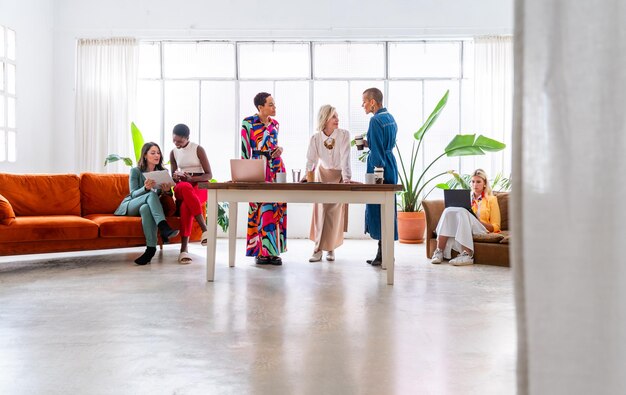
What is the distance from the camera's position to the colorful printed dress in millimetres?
4984

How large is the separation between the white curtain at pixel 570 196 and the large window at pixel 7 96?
7047 millimetres

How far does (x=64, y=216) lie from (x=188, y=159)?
48.2 inches

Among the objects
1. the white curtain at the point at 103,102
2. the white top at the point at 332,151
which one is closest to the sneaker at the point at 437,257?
the white top at the point at 332,151

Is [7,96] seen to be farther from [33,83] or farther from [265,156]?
[265,156]

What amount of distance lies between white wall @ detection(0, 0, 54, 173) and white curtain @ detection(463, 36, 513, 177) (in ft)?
18.1

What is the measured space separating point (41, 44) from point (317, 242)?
15.5 feet

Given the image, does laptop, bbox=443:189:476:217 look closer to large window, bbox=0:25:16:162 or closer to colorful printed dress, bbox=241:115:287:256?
colorful printed dress, bbox=241:115:287:256

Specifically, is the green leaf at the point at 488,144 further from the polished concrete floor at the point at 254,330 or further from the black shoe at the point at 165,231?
the black shoe at the point at 165,231

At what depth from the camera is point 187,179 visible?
5477 millimetres

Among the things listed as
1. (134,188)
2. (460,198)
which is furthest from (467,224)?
(134,188)

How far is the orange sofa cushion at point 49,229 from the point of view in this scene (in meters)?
4.60

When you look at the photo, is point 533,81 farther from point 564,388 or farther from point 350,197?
point 350,197

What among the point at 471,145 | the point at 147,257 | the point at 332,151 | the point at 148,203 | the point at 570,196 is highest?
the point at 471,145

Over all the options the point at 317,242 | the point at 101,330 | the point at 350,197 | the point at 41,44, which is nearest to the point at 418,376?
the point at 101,330
